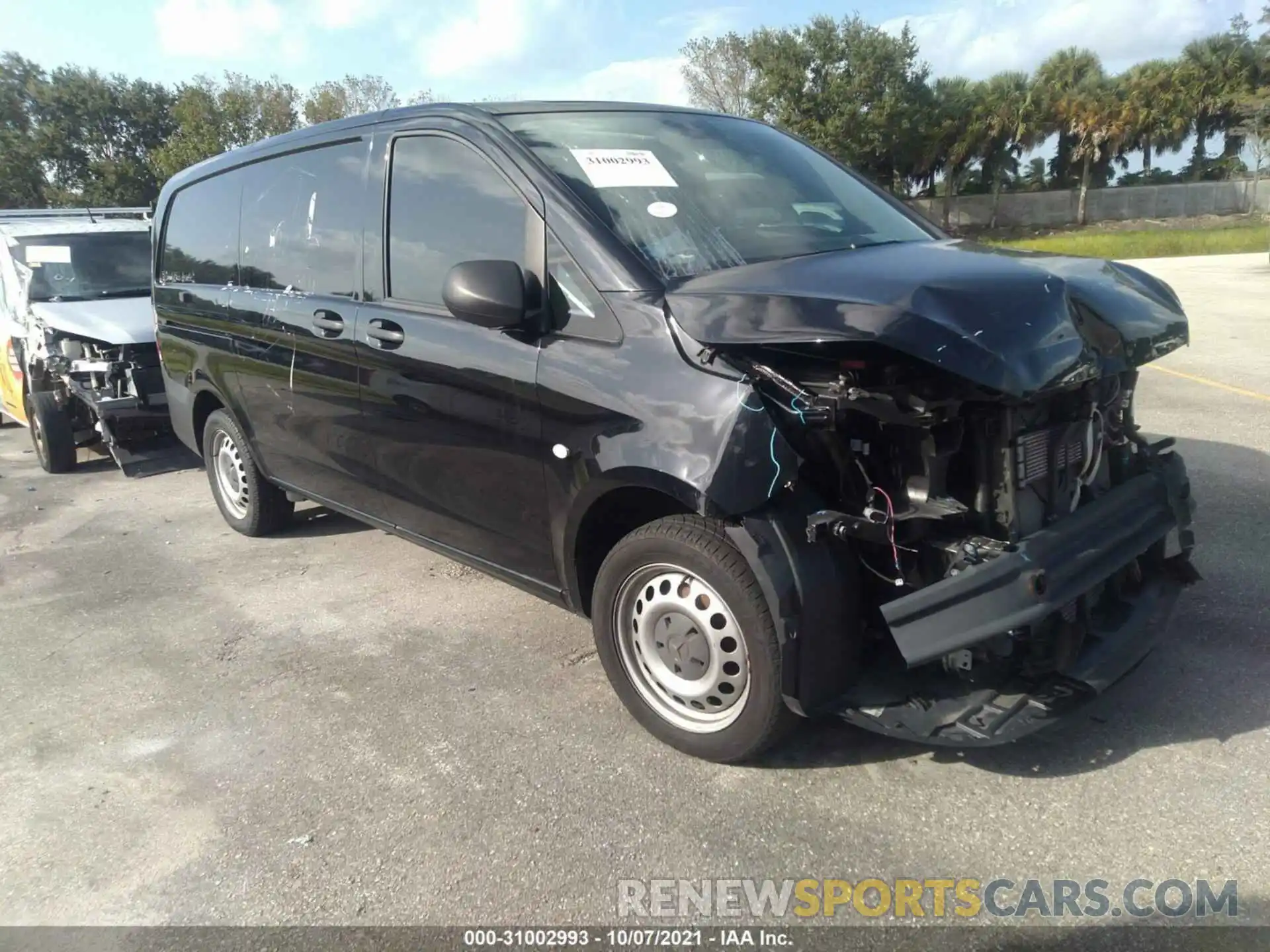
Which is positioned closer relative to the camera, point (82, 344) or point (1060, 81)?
point (82, 344)

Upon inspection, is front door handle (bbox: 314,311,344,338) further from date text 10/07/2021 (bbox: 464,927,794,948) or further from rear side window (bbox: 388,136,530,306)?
date text 10/07/2021 (bbox: 464,927,794,948)

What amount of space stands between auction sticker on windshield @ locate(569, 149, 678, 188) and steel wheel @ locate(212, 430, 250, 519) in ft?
10.6

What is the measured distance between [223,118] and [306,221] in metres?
37.3

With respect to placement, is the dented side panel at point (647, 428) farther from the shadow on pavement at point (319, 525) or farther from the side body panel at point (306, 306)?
the shadow on pavement at point (319, 525)

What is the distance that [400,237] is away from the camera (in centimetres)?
397

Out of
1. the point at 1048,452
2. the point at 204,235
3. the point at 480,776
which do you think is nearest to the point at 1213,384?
the point at 1048,452

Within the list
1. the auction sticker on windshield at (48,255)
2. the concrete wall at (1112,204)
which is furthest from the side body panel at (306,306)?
the concrete wall at (1112,204)

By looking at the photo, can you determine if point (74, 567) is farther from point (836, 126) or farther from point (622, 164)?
point (836, 126)

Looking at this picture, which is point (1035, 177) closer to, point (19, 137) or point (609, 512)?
point (19, 137)

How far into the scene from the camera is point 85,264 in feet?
28.9

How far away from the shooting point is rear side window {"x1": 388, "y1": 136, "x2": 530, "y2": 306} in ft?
11.5

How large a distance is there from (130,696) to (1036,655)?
3.48 metres

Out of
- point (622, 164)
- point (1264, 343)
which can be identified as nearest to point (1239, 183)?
point (1264, 343)

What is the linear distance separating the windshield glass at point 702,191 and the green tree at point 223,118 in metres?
33.1
